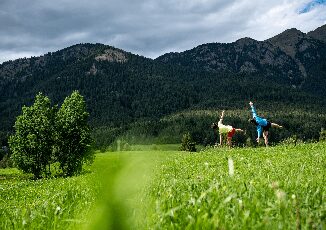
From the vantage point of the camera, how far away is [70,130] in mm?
71062

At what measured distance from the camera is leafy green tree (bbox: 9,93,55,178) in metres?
78.2

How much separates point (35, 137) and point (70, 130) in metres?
11.8

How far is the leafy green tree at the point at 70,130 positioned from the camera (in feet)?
224

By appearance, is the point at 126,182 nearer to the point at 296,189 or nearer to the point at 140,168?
the point at 140,168

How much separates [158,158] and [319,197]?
3.34 metres

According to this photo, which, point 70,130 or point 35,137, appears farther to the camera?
point 35,137

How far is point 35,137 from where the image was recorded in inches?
3098

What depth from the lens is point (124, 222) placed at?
1201 mm

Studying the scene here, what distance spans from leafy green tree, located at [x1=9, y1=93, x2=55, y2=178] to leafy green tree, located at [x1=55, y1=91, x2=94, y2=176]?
373 cm

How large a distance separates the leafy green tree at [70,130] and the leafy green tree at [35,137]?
12.2 feet

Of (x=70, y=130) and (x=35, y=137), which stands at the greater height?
(x=70, y=130)

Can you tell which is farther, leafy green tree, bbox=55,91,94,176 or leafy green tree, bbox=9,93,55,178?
leafy green tree, bbox=9,93,55,178

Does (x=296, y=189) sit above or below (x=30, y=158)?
above

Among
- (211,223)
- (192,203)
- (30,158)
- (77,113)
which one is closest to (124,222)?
(211,223)
